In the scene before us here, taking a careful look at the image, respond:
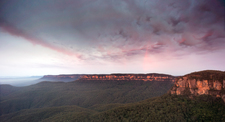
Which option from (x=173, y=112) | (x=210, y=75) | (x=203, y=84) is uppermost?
(x=210, y=75)

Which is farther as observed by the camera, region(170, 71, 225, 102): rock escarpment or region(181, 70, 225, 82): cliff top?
region(181, 70, 225, 82): cliff top

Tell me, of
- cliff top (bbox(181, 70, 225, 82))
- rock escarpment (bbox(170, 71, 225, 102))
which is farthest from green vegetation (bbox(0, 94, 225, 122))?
cliff top (bbox(181, 70, 225, 82))

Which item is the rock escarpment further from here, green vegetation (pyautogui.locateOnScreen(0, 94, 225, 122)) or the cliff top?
green vegetation (pyautogui.locateOnScreen(0, 94, 225, 122))

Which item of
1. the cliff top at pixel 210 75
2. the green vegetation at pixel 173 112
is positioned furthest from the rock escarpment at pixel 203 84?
the green vegetation at pixel 173 112

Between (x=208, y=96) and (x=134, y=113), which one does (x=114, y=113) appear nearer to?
(x=134, y=113)

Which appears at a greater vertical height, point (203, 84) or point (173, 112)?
point (203, 84)

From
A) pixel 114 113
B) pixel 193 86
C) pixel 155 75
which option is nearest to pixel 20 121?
pixel 114 113

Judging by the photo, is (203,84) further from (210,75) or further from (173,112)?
(173,112)

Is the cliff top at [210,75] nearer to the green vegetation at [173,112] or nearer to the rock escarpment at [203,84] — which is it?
the rock escarpment at [203,84]

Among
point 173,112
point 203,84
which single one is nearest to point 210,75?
point 203,84
